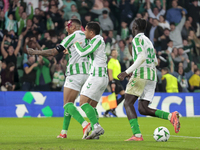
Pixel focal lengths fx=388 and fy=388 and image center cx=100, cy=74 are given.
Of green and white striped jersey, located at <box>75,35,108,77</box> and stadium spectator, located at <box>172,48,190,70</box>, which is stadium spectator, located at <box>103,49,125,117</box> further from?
green and white striped jersey, located at <box>75,35,108,77</box>

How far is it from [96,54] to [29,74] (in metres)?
8.25

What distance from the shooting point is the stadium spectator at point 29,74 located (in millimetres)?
14820

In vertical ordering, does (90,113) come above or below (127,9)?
below

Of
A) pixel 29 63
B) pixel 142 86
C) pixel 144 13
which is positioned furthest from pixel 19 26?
pixel 142 86

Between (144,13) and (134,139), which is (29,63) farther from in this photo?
(134,139)

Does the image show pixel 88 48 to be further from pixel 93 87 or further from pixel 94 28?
pixel 93 87

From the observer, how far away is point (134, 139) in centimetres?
648

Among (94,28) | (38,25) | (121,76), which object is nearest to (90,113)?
(121,76)

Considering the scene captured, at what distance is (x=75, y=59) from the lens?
745 centimetres

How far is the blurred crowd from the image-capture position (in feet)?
49.5

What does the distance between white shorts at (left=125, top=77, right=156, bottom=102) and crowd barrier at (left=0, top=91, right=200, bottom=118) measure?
788 cm

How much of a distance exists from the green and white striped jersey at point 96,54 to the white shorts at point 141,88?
63cm

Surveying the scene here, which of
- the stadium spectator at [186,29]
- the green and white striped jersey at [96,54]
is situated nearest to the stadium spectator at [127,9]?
the stadium spectator at [186,29]

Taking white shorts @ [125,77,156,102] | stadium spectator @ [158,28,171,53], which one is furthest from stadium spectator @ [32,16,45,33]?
white shorts @ [125,77,156,102]
